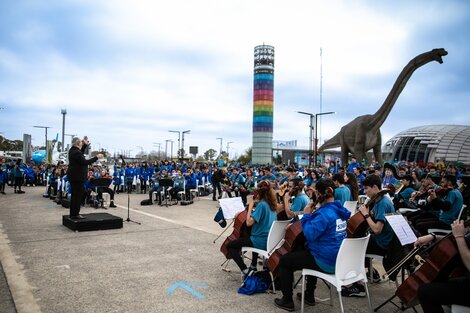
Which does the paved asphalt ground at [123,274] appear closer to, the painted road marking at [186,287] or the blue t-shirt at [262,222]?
the painted road marking at [186,287]

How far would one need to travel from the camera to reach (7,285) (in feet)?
14.8

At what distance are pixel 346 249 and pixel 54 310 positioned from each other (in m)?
3.44

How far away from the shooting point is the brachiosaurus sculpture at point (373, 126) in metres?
13.8

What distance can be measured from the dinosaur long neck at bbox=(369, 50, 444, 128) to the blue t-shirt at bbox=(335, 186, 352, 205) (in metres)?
9.20

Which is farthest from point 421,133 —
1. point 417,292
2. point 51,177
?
point 417,292

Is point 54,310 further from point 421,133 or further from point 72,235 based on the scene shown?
point 421,133

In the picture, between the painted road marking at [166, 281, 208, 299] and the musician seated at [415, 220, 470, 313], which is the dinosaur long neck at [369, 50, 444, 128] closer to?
the musician seated at [415, 220, 470, 313]

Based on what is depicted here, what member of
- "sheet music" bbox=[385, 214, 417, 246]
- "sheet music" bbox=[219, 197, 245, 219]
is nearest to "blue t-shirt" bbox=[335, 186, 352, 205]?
"sheet music" bbox=[219, 197, 245, 219]

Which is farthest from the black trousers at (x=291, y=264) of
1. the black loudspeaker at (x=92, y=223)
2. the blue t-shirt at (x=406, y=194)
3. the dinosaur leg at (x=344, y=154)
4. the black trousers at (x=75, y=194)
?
the dinosaur leg at (x=344, y=154)

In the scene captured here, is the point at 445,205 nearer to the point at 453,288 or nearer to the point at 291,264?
the point at 291,264

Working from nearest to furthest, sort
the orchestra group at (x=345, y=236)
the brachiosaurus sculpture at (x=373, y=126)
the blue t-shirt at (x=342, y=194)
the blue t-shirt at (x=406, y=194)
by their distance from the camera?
the orchestra group at (x=345, y=236)
the blue t-shirt at (x=342, y=194)
the blue t-shirt at (x=406, y=194)
the brachiosaurus sculpture at (x=373, y=126)

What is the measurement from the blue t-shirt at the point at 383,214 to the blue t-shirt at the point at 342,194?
269 centimetres

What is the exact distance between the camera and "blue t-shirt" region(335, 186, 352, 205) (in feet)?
23.7

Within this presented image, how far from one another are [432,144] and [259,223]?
254ft
